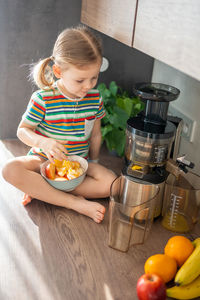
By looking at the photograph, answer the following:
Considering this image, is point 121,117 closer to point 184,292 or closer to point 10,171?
point 10,171

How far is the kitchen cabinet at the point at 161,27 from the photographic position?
795 millimetres

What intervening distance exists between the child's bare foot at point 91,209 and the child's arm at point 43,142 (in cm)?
18

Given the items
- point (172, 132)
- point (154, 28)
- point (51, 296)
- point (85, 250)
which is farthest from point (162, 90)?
point (51, 296)

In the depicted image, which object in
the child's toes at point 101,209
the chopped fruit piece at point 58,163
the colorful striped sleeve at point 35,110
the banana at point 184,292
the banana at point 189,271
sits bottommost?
the child's toes at point 101,209

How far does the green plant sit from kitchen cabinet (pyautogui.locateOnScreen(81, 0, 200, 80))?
352mm

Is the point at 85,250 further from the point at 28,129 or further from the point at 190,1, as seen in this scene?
the point at 190,1

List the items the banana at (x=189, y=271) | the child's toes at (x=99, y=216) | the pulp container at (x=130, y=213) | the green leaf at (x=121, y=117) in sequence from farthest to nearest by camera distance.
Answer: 1. the green leaf at (x=121, y=117)
2. the child's toes at (x=99, y=216)
3. the pulp container at (x=130, y=213)
4. the banana at (x=189, y=271)

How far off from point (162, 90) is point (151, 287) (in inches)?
25.6

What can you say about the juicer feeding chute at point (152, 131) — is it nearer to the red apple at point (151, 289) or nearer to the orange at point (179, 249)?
the orange at point (179, 249)

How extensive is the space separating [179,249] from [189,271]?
9 cm

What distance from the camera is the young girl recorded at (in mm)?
1173

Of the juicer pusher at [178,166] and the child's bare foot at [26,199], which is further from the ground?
the juicer pusher at [178,166]

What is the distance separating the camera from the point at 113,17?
124cm

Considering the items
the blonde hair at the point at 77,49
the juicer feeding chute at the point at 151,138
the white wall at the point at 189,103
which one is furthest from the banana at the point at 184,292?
the blonde hair at the point at 77,49
